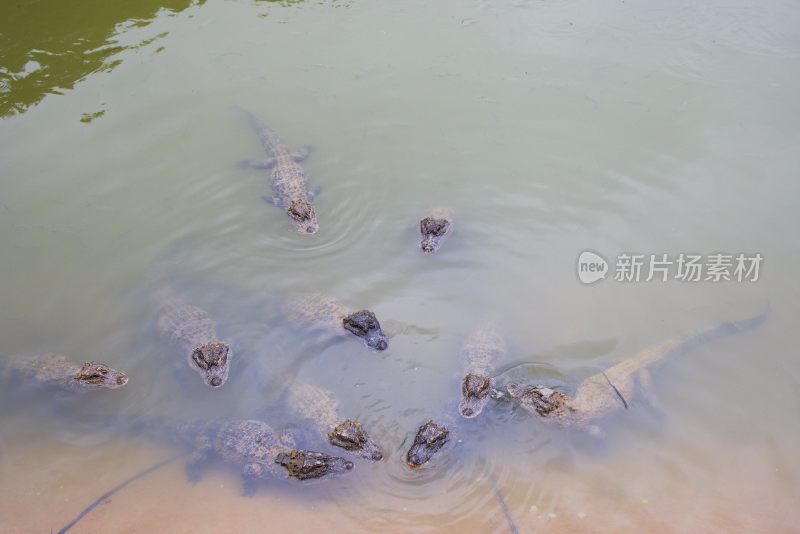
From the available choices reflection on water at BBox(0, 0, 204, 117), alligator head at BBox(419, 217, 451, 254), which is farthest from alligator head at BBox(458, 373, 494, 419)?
reflection on water at BBox(0, 0, 204, 117)

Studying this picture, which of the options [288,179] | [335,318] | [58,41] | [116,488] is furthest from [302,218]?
[58,41]

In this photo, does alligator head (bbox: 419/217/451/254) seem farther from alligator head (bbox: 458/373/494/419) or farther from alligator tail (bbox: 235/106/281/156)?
alligator tail (bbox: 235/106/281/156)

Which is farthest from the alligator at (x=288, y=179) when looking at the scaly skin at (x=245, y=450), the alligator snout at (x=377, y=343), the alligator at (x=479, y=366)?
the scaly skin at (x=245, y=450)

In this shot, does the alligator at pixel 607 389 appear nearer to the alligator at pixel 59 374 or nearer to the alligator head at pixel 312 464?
the alligator head at pixel 312 464

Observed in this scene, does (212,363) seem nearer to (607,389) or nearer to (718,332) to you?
(607,389)

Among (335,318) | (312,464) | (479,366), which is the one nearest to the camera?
(312,464)

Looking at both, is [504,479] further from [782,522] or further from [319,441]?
[782,522]
